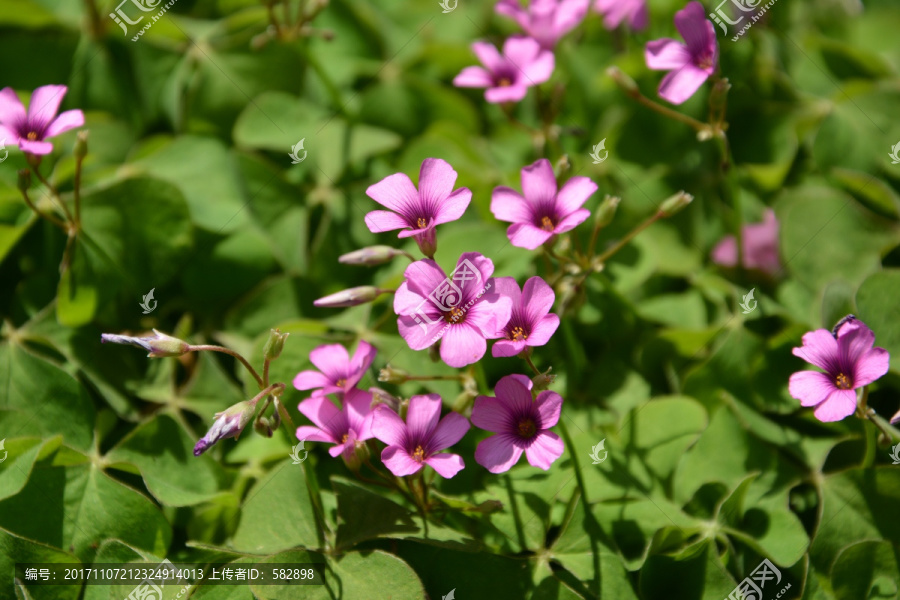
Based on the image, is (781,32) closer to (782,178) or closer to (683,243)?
(782,178)

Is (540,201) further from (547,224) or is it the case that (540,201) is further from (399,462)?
(399,462)

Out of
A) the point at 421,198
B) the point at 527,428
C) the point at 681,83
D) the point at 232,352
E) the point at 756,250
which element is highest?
the point at 681,83

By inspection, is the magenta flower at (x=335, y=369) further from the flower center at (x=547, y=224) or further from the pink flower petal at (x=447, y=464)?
the flower center at (x=547, y=224)

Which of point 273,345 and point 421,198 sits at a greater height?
point 421,198

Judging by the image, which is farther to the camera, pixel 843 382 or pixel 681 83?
Answer: pixel 681 83

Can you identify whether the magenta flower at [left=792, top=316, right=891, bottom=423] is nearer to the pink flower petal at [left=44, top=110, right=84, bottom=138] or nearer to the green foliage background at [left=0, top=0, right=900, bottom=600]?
the green foliage background at [left=0, top=0, right=900, bottom=600]

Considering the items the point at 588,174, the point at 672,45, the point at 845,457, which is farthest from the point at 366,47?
the point at 845,457

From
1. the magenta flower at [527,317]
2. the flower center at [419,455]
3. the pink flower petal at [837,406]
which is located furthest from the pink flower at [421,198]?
the pink flower petal at [837,406]

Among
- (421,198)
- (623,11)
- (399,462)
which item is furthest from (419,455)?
(623,11)
